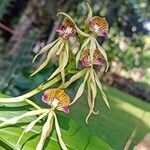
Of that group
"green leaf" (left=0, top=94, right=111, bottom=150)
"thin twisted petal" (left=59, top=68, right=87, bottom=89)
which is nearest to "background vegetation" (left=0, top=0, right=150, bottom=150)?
"green leaf" (left=0, top=94, right=111, bottom=150)

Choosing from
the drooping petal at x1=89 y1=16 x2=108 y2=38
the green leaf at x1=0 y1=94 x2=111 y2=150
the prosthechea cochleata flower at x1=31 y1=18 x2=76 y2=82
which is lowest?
the green leaf at x1=0 y1=94 x2=111 y2=150

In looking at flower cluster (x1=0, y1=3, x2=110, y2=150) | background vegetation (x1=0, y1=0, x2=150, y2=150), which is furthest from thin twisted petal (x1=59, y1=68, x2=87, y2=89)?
background vegetation (x1=0, y1=0, x2=150, y2=150)

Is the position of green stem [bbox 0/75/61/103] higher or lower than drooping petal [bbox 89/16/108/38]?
lower

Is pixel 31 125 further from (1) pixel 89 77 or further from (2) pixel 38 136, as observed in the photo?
(1) pixel 89 77

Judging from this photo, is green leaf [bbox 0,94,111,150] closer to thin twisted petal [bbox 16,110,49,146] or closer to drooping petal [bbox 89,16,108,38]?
thin twisted petal [bbox 16,110,49,146]

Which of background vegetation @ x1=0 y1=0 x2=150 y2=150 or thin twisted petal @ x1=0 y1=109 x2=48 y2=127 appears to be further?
background vegetation @ x1=0 y1=0 x2=150 y2=150

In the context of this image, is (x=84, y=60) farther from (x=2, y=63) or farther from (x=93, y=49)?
(x=2, y=63)

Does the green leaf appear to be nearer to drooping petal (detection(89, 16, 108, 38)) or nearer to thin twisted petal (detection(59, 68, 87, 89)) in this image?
thin twisted petal (detection(59, 68, 87, 89))

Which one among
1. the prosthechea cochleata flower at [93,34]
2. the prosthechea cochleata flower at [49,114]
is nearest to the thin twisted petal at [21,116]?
the prosthechea cochleata flower at [49,114]
